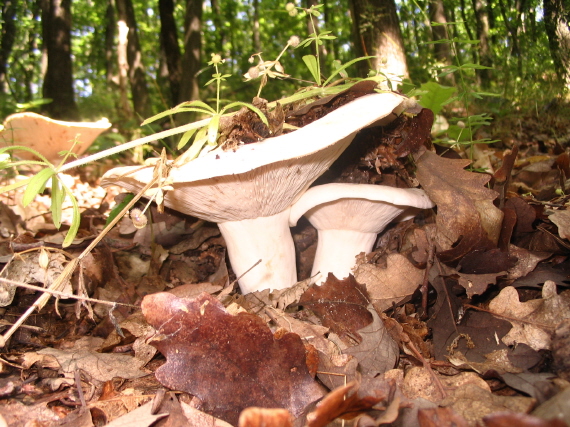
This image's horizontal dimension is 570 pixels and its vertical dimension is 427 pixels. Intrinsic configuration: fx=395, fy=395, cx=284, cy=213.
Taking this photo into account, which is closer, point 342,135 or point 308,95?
point 342,135

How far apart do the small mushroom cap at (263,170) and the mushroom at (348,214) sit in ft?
0.42

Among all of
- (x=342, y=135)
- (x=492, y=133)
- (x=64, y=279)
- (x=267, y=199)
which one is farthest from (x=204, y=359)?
(x=492, y=133)

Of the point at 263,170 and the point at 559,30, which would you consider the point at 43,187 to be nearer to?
the point at 263,170

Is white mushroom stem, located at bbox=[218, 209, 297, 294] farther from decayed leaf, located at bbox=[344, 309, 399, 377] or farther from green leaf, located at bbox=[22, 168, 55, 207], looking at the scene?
green leaf, located at bbox=[22, 168, 55, 207]

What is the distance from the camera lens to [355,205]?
2.18 m

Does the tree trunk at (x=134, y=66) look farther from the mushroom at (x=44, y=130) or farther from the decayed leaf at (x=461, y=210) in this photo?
the decayed leaf at (x=461, y=210)

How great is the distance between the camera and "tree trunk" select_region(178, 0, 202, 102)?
855cm

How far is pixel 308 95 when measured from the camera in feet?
6.56

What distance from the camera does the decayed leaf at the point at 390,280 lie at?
1947mm

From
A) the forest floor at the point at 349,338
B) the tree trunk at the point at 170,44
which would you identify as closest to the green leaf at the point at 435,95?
the forest floor at the point at 349,338

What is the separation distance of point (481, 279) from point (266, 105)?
1.30 m

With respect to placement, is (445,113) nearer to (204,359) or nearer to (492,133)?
(492,133)

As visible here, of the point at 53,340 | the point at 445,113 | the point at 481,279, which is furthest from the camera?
the point at 445,113

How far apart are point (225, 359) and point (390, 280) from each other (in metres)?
0.93
